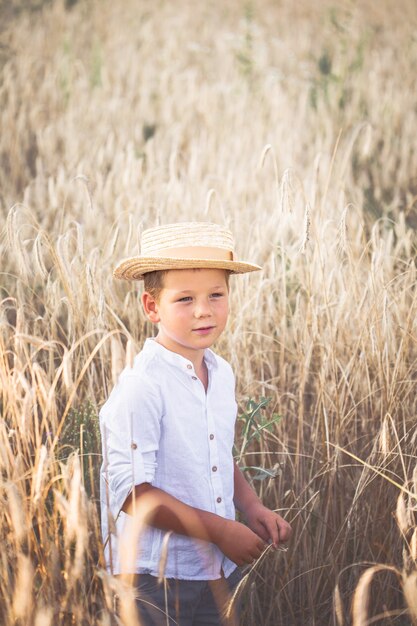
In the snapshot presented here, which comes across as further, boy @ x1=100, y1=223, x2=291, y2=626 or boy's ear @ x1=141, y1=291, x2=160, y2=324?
boy's ear @ x1=141, y1=291, x2=160, y2=324

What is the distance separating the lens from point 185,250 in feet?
5.16

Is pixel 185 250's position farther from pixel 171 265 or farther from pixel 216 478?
pixel 216 478

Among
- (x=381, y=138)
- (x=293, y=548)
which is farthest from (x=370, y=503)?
(x=381, y=138)

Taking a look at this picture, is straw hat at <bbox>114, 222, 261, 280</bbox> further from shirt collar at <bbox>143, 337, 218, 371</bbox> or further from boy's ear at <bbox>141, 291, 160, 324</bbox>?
shirt collar at <bbox>143, 337, 218, 371</bbox>

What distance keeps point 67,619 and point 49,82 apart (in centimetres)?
504

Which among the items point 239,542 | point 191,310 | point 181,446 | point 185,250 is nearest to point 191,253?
point 185,250

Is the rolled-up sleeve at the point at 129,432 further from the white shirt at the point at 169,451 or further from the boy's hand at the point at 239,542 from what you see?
the boy's hand at the point at 239,542

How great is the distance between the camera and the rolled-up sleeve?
141 cm

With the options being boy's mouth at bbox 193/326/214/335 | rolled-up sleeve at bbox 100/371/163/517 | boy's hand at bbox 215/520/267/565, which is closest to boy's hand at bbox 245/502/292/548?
boy's hand at bbox 215/520/267/565

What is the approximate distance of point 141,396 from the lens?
4.79 feet

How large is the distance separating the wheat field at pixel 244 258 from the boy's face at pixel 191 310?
5.1 inches

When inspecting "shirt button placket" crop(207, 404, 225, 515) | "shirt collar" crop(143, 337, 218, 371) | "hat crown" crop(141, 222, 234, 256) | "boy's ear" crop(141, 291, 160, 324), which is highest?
"hat crown" crop(141, 222, 234, 256)

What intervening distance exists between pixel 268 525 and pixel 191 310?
1.53 ft

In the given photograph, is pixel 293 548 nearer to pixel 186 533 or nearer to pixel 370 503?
pixel 370 503
